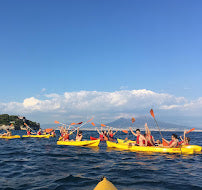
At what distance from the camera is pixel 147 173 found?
820cm

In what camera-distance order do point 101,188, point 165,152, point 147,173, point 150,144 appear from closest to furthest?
point 101,188
point 147,173
point 165,152
point 150,144

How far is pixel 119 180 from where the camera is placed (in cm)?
696

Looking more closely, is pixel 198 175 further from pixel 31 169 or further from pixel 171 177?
pixel 31 169

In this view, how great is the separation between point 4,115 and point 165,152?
136 meters

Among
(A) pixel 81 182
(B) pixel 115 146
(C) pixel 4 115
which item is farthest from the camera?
(C) pixel 4 115

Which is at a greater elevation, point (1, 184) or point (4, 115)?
point (4, 115)

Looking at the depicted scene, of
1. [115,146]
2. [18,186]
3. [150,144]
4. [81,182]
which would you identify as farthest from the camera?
[115,146]

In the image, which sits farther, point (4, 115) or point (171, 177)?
point (4, 115)

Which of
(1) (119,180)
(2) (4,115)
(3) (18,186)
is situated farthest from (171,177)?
(2) (4,115)

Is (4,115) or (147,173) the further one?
(4,115)

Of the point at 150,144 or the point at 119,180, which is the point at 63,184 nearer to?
the point at 119,180


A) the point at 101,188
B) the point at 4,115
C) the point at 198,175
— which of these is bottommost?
the point at 198,175

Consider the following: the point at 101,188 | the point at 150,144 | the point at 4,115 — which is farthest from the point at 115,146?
the point at 4,115

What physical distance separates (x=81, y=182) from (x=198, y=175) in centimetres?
535
